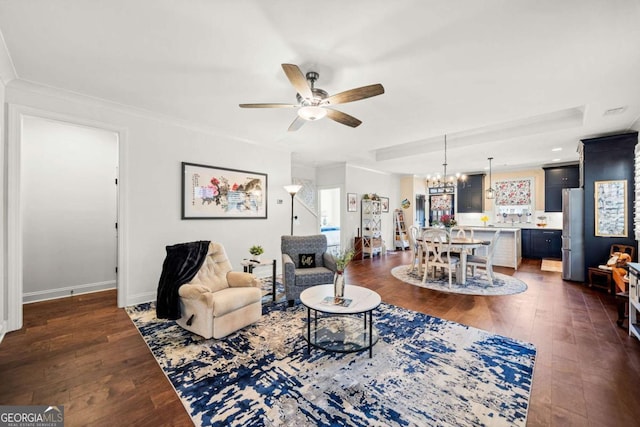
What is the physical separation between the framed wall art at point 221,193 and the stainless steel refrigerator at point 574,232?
5.68m

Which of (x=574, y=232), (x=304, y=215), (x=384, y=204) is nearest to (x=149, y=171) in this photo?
(x=304, y=215)

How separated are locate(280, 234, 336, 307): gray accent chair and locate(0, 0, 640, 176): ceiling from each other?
1.92 m

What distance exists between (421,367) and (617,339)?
2209 mm

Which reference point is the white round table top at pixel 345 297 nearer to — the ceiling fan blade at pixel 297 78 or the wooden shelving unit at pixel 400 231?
the ceiling fan blade at pixel 297 78

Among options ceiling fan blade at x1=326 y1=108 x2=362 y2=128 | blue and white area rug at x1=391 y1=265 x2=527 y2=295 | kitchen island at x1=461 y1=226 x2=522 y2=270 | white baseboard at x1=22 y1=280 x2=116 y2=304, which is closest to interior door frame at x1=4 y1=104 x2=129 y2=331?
white baseboard at x1=22 y1=280 x2=116 y2=304

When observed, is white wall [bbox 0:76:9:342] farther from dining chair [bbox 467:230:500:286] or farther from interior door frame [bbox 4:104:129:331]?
dining chair [bbox 467:230:500:286]

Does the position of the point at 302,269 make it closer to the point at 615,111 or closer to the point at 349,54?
the point at 349,54

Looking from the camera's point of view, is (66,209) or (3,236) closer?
(3,236)

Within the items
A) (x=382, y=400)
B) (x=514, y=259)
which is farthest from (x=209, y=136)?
(x=514, y=259)

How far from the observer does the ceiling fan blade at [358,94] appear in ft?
7.18

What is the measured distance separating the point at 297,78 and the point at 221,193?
2.92 meters

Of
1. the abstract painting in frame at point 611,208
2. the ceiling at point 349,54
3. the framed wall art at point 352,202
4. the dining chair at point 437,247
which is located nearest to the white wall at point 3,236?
the ceiling at point 349,54

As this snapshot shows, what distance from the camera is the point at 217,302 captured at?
2619mm

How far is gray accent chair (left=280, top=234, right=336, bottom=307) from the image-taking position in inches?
142
